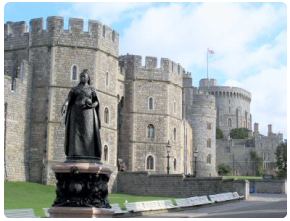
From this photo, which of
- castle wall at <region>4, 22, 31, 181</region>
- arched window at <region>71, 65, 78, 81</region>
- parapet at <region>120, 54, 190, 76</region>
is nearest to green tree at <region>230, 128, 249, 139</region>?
parapet at <region>120, 54, 190, 76</region>

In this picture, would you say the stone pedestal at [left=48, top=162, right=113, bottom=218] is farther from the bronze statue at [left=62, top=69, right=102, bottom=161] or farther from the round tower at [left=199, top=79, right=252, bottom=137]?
the round tower at [left=199, top=79, right=252, bottom=137]

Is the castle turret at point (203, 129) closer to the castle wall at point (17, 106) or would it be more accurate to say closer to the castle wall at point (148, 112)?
the castle wall at point (148, 112)

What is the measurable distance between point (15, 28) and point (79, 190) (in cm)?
2709

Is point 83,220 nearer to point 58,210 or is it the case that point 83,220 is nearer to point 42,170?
point 58,210

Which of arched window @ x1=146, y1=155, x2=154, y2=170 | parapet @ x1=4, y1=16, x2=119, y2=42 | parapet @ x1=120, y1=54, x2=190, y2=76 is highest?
parapet @ x1=4, y1=16, x2=119, y2=42

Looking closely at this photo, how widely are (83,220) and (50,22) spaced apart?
25920 mm

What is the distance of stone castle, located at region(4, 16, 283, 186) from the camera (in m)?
34.6

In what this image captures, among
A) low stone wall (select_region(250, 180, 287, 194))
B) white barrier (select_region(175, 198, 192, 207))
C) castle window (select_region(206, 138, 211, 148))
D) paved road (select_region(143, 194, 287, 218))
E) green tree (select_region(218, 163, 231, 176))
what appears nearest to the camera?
paved road (select_region(143, 194, 287, 218))

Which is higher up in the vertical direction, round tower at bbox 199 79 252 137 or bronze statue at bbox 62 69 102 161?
Answer: round tower at bbox 199 79 252 137

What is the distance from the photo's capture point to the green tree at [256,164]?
7969 centimetres

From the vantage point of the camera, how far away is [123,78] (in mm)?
42719

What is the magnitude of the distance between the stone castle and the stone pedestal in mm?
21204

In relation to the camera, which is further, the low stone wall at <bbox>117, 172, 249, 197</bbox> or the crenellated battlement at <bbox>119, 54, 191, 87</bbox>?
the crenellated battlement at <bbox>119, 54, 191, 87</bbox>

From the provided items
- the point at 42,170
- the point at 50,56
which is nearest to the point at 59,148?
the point at 42,170
